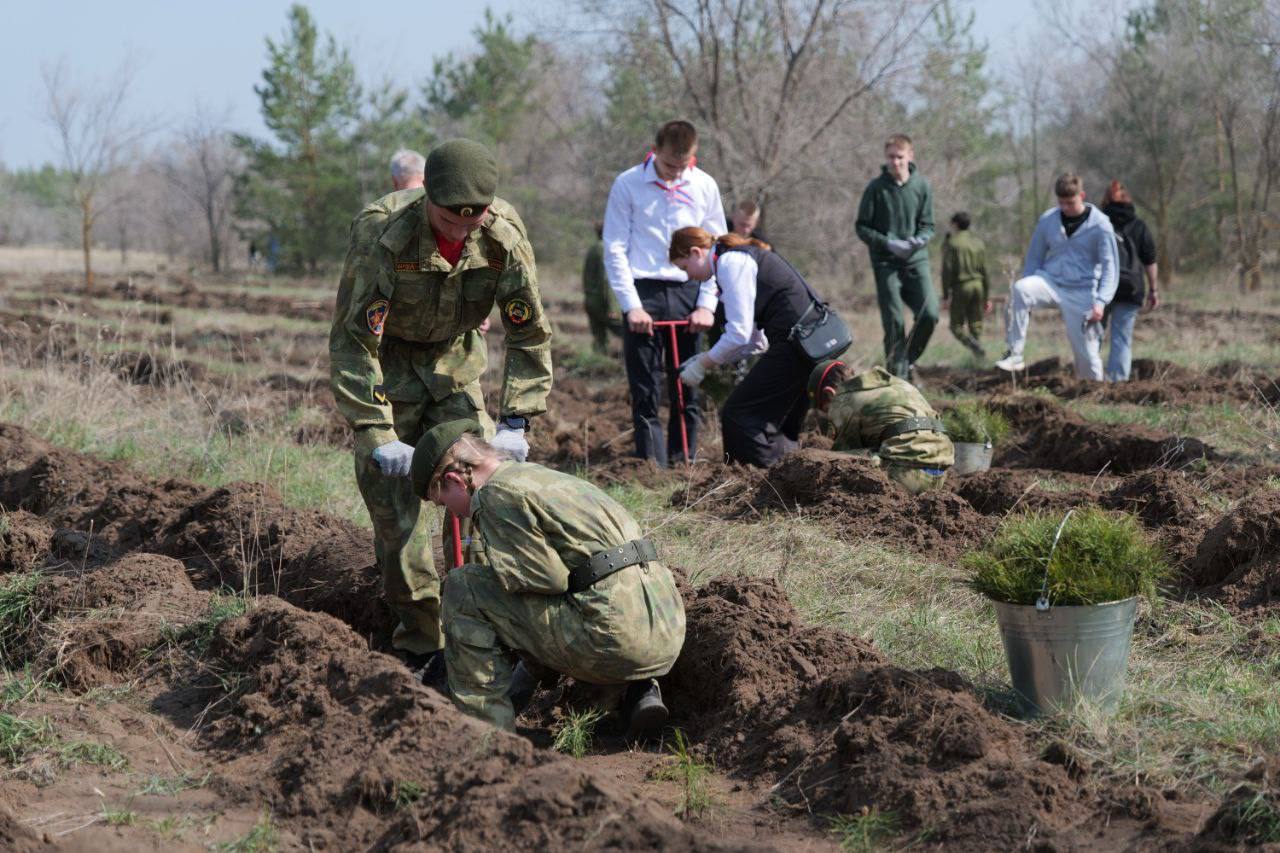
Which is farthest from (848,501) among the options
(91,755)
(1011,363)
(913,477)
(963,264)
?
(963,264)

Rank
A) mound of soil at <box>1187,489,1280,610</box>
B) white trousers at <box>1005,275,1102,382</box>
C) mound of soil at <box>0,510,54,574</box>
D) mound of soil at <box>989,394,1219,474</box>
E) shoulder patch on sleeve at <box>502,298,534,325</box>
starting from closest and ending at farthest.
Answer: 1. shoulder patch on sleeve at <box>502,298,534,325</box>
2. mound of soil at <box>1187,489,1280,610</box>
3. mound of soil at <box>0,510,54,574</box>
4. mound of soil at <box>989,394,1219,474</box>
5. white trousers at <box>1005,275,1102,382</box>

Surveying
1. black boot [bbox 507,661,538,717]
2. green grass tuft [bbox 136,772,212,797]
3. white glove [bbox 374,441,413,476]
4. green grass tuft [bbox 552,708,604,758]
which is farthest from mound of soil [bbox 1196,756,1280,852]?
green grass tuft [bbox 136,772,212,797]

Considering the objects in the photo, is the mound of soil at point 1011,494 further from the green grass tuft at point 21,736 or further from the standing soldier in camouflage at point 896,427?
the green grass tuft at point 21,736

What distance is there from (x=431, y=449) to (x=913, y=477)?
11.2 feet

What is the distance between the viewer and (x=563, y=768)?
329 centimetres

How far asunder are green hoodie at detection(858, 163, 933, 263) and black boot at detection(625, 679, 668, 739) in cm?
731

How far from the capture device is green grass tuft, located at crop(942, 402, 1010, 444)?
24.4ft

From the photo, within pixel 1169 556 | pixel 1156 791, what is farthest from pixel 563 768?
pixel 1169 556

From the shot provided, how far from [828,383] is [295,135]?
32.3 m

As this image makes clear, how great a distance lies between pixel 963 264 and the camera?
1402 centimetres

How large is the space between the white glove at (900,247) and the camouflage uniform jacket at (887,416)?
4054 millimetres

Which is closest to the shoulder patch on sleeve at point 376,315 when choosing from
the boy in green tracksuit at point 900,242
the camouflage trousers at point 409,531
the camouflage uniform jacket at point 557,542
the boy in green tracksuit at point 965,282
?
the camouflage trousers at point 409,531

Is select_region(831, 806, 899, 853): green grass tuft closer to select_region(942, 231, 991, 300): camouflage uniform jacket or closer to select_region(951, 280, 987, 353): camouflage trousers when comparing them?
select_region(951, 280, 987, 353): camouflage trousers

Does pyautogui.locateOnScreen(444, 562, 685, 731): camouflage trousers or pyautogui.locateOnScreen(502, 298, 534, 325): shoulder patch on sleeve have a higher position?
pyautogui.locateOnScreen(502, 298, 534, 325): shoulder patch on sleeve
